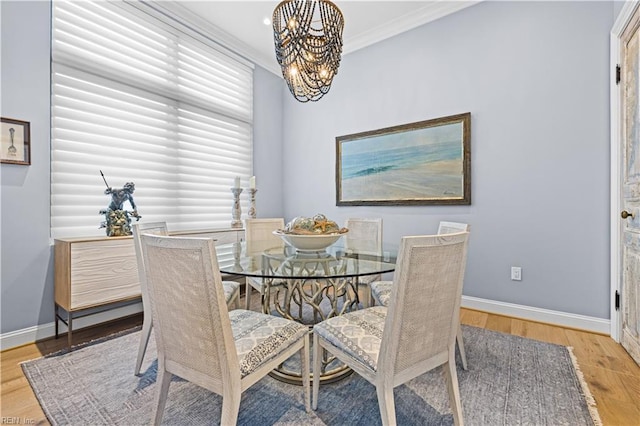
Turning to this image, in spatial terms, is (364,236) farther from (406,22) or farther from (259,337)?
(406,22)

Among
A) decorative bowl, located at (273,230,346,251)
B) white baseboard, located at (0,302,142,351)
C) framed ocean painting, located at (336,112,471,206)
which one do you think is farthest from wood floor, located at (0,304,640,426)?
decorative bowl, located at (273,230,346,251)

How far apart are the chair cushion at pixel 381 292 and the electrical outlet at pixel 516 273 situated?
1.32 meters

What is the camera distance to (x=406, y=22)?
10.3 ft

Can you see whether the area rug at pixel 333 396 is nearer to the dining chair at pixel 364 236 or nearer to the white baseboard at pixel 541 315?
the white baseboard at pixel 541 315

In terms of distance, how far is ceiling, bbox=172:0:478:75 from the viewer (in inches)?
113

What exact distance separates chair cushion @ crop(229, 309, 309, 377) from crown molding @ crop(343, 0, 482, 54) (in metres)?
3.22

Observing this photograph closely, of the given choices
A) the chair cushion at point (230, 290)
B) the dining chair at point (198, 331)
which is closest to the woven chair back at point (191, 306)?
the dining chair at point (198, 331)

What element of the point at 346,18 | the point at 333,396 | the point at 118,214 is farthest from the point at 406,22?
the point at 333,396

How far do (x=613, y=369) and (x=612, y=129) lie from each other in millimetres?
1625

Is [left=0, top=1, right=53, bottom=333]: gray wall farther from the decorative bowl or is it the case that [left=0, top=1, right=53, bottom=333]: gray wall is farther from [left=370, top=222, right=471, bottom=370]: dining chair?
[left=370, top=222, right=471, bottom=370]: dining chair

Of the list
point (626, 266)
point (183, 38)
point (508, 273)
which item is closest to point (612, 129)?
point (626, 266)

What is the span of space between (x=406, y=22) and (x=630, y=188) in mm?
2477

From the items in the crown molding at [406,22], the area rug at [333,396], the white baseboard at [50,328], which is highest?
the crown molding at [406,22]

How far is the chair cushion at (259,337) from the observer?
112 centimetres
